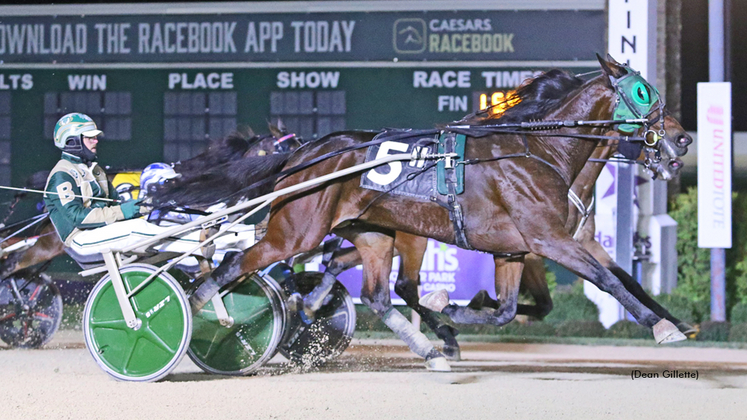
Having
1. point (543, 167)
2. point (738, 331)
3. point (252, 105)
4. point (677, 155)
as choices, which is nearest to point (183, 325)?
point (543, 167)

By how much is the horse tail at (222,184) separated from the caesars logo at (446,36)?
3.96 meters

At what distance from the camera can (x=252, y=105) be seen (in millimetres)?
9148

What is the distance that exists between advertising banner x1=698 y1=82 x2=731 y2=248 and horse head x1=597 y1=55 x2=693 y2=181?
3.57m

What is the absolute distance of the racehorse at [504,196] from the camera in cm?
479

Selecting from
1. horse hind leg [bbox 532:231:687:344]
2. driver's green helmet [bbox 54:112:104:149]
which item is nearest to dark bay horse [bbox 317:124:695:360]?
horse hind leg [bbox 532:231:687:344]

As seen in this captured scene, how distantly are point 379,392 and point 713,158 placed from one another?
4924mm

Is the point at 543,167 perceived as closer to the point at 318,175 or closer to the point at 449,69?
the point at 318,175

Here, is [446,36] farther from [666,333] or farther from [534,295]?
[666,333]

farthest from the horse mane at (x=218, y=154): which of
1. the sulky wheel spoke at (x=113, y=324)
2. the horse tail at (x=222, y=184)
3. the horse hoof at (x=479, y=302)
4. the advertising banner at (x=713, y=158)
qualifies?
the advertising banner at (x=713, y=158)

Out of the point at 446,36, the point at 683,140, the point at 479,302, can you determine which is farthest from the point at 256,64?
the point at 683,140

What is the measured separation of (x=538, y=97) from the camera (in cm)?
527

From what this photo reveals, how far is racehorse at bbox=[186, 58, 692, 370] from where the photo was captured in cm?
479

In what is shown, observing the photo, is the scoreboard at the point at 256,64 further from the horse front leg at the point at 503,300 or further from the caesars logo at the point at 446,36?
the horse front leg at the point at 503,300

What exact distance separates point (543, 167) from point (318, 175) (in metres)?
1.16
